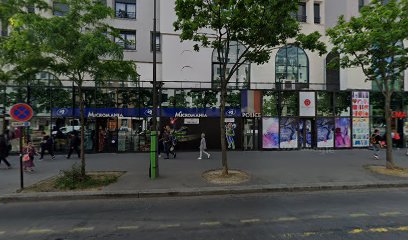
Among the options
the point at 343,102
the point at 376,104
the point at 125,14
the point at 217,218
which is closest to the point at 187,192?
the point at 217,218

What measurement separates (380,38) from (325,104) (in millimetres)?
9474

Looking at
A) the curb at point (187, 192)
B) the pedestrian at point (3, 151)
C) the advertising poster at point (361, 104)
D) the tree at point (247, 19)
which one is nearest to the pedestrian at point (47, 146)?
the pedestrian at point (3, 151)

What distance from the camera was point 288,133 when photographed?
18938 mm

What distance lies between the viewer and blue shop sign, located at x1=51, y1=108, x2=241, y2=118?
55.0ft

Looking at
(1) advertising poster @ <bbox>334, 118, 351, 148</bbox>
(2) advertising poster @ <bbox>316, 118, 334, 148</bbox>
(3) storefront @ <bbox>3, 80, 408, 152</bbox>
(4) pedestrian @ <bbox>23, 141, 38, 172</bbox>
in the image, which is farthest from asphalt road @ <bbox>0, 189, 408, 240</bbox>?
(1) advertising poster @ <bbox>334, 118, 351, 148</bbox>

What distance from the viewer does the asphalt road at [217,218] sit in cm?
498

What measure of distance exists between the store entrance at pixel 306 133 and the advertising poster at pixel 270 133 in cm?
188

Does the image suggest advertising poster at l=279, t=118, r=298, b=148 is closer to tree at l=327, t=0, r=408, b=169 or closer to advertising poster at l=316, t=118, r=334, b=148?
advertising poster at l=316, t=118, r=334, b=148

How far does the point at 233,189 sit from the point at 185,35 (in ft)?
18.7

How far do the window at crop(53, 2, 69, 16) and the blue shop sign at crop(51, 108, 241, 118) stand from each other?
8554mm

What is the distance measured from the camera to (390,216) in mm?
5945

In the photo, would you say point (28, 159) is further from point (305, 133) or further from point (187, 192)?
point (305, 133)

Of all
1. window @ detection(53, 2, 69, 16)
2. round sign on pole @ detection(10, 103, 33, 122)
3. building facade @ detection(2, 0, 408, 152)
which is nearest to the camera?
round sign on pole @ detection(10, 103, 33, 122)

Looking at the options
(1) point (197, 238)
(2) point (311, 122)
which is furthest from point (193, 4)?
(2) point (311, 122)
